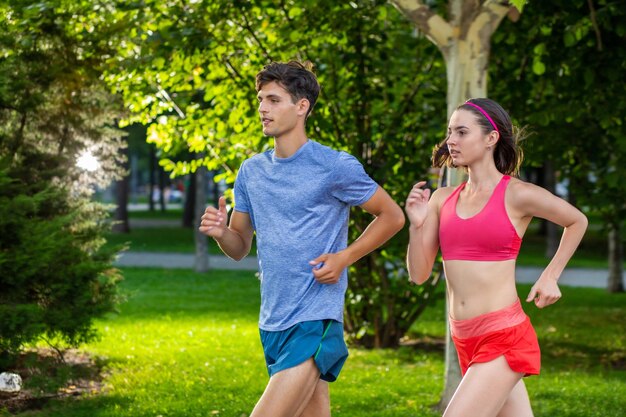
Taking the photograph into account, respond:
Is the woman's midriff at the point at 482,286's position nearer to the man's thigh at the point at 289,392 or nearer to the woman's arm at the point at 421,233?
the woman's arm at the point at 421,233

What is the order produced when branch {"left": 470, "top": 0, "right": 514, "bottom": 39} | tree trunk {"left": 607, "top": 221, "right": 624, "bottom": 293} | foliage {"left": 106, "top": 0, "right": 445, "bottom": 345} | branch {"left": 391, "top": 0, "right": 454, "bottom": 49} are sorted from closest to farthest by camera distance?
branch {"left": 470, "top": 0, "right": 514, "bottom": 39} < branch {"left": 391, "top": 0, "right": 454, "bottom": 49} < foliage {"left": 106, "top": 0, "right": 445, "bottom": 345} < tree trunk {"left": 607, "top": 221, "right": 624, "bottom": 293}

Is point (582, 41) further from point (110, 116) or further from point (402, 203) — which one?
point (110, 116)

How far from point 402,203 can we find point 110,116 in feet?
9.27

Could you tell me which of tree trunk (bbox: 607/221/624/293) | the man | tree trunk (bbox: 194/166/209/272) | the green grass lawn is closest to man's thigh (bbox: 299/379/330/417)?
the man

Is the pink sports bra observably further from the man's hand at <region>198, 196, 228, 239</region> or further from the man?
the man's hand at <region>198, 196, 228, 239</region>

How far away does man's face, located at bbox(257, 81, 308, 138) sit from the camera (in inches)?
164

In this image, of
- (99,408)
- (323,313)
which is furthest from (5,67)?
(323,313)

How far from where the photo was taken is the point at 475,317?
4.11 metres

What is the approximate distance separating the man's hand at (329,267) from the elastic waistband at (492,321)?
0.53 meters

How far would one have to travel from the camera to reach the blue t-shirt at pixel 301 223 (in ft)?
13.3

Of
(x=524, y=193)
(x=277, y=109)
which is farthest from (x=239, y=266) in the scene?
(x=524, y=193)

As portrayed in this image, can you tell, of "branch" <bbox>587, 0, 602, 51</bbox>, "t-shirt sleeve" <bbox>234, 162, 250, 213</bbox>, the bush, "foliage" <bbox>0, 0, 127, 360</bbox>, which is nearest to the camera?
"t-shirt sleeve" <bbox>234, 162, 250, 213</bbox>

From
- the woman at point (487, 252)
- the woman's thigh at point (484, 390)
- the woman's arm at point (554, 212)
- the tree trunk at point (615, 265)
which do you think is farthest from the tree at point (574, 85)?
the tree trunk at point (615, 265)

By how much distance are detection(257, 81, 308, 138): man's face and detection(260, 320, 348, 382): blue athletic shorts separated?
2.48ft
